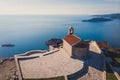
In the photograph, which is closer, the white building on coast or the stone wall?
the white building on coast

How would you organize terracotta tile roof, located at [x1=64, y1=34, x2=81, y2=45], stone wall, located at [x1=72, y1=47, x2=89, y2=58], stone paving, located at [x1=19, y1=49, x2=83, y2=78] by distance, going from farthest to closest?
terracotta tile roof, located at [x1=64, y1=34, x2=81, y2=45] < stone wall, located at [x1=72, y1=47, x2=89, y2=58] < stone paving, located at [x1=19, y1=49, x2=83, y2=78]

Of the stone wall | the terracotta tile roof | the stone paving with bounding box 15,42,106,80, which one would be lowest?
the stone paving with bounding box 15,42,106,80

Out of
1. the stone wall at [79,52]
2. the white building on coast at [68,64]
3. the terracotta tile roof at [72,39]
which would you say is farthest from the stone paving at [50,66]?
the terracotta tile roof at [72,39]

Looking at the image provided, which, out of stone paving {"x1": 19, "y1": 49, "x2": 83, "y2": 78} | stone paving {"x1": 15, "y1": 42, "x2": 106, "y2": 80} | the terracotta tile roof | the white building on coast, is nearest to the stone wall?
the white building on coast

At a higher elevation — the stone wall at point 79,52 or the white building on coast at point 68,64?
the stone wall at point 79,52

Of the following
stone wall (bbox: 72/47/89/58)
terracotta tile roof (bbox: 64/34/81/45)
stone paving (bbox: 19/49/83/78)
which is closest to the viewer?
stone paving (bbox: 19/49/83/78)

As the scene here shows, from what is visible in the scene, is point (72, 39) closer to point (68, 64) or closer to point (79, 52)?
point (79, 52)

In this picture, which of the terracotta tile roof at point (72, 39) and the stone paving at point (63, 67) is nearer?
the stone paving at point (63, 67)

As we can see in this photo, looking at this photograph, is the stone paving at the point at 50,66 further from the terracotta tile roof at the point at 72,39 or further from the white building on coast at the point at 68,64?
the terracotta tile roof at the point at 72,39

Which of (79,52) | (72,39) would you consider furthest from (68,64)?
(72,39)

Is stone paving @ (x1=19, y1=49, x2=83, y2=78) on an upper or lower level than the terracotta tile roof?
lower

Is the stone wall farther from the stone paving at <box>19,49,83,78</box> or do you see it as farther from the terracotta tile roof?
the terracotta tile roof
